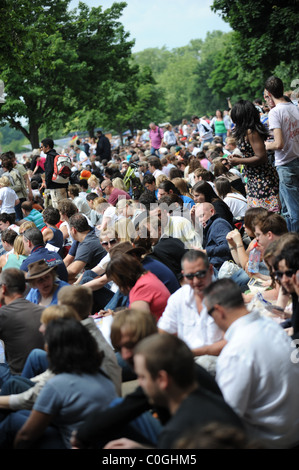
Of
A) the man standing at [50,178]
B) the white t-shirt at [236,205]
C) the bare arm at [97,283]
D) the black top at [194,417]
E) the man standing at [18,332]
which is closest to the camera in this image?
the black top at [194,417]

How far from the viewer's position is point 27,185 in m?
14.6

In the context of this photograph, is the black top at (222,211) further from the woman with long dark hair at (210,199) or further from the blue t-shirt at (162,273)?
the blue t-shirt at (162,273)

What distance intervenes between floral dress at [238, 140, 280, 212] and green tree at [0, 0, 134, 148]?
79.7 ft

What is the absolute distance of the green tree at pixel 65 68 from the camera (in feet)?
109

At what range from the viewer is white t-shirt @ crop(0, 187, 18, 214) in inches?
502

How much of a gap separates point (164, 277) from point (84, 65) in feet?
101

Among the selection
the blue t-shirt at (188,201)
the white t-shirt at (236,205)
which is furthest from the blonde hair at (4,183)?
the white t-shirt at (236,205)

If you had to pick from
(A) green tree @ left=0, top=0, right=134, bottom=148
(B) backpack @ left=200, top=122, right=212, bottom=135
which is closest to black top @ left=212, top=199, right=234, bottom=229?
(B) backpack @ left=200, top=122, right=212, bottom=135

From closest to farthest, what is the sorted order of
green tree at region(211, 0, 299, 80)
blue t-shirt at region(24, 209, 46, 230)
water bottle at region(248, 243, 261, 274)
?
water bottle at region(248, 243, 261, 274)
blue t-shirt at region(24, 209, 46, 230)
green tree at region(211, 0, 299, 80)

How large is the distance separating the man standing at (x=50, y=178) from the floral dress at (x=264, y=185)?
6.66 meters

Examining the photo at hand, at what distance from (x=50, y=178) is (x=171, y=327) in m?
9.16

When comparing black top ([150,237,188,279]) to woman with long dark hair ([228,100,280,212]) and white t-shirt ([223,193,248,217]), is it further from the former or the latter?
white t-shirt ([223,193,248,217])

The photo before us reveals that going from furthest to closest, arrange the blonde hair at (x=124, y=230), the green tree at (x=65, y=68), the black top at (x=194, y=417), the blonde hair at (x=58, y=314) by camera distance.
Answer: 1. the green tree at (x=65, y=68)
2. the blonde hair at (x=124, y=230)
3. the blonde hair at (x=58, y=314)
4. the black top at (x=194, y=417)
